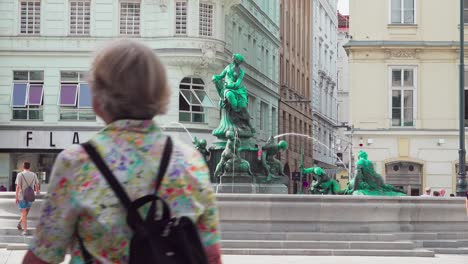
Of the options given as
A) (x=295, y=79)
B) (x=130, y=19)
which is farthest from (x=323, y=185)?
(x=295, y=79)

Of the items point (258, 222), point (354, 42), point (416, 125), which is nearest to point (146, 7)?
point (354, 42)

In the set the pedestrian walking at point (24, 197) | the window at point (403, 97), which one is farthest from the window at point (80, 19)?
the pedestrian walking at point (24, 197)

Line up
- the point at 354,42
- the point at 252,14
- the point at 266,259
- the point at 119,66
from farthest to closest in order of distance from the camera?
the point at 252,14, the point at 354,42, the point at 266,259, the point at 119,66

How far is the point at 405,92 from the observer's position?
34750mm

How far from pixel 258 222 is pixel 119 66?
14.3m

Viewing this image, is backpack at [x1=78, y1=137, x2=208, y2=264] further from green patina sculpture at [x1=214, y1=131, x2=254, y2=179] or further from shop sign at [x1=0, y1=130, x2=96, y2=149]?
shop sign at [x1=0, y1=130, x2=96, y2=149]

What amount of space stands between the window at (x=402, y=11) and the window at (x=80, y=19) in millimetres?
12464

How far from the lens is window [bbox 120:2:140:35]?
4016cm

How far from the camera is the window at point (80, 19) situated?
132 feet

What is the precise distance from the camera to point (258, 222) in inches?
687

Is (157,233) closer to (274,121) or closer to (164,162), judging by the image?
(164,162)

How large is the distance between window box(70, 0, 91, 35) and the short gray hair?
37431mm

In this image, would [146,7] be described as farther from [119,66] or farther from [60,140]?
[119,66]

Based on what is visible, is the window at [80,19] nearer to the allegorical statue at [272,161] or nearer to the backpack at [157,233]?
the allegorical statue at [272,161]
